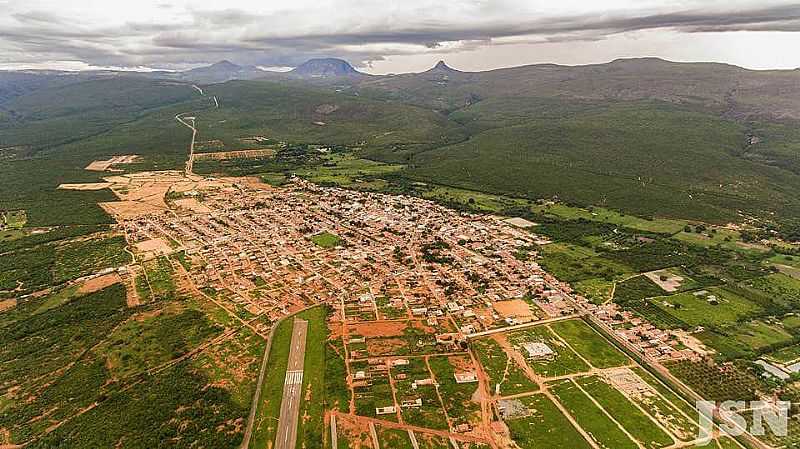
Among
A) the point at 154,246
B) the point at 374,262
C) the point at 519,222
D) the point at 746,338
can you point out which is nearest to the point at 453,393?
the point at 374,262

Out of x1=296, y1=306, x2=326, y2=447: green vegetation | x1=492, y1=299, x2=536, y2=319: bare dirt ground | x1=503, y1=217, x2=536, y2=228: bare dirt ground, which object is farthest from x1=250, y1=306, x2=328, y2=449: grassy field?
x1=503, y1=217, x2=536, y2=228: bare dirt ground

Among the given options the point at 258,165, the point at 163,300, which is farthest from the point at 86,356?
the point at 258,165

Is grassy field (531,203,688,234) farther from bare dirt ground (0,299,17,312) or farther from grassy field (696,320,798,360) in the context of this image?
bare dirt ground (0,299,17,312)

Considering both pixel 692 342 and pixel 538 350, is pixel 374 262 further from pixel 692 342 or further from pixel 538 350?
pixel 692 342

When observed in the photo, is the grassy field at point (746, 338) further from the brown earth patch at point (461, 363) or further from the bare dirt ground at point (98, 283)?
the bare dirt ground at point (98, 283)

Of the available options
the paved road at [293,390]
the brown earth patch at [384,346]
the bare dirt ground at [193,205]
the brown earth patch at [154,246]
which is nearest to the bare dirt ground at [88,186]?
the bare dirt ground at [193,205]

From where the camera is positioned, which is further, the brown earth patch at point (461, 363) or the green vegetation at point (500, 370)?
the brown earth patch at point (461, 363)
